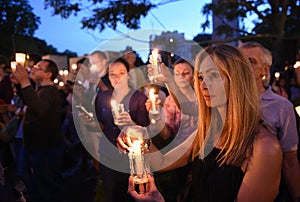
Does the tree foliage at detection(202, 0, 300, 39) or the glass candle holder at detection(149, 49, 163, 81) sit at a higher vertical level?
the tree foliage at detection(202, 0, 300, 39)

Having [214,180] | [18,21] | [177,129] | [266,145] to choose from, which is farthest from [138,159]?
[18,21]

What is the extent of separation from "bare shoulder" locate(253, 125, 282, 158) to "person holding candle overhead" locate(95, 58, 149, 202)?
1.72 meters

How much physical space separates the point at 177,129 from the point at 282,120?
1312mm

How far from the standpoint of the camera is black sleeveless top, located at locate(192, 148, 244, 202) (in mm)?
1604

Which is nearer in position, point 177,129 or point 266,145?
point 266,145

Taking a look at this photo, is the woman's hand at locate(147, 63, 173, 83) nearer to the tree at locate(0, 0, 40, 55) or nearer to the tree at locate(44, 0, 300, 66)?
the tree at locate(44, 0, 300, 66)

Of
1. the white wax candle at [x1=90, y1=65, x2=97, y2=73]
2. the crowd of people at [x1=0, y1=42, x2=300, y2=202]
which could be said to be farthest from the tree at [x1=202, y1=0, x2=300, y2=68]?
the white wax candle at [x1=90, y1=65, x2=97, y2=73]

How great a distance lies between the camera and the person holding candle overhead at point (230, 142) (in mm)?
1487

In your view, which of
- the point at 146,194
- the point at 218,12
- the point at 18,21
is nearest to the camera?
the point at 146,194

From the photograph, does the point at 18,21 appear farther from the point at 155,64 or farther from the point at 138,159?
the point at 138,159

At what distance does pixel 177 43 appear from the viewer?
15.2ft

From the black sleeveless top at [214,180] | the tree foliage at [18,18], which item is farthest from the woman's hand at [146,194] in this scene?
the tree foliage at [18,18]

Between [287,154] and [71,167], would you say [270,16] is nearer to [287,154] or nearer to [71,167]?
[71,167]

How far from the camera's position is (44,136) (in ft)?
14.3
